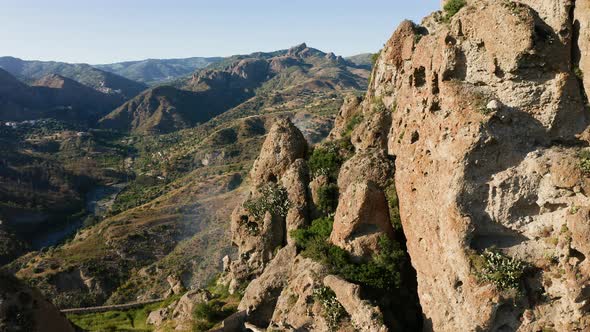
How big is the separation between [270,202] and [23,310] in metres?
22.4

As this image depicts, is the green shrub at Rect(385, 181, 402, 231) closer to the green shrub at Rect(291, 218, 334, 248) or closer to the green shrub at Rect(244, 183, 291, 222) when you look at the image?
the green shrub at Rect(291, 218, 334, 248)

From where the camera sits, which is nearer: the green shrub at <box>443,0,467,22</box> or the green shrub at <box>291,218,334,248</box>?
the green shrub at <box>443,0,467,22</box>

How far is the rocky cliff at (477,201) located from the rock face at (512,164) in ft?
0.21

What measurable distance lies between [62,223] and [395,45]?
16216 centimetres

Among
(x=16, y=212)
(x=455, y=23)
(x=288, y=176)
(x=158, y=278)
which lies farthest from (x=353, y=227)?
(x=16, y=212)

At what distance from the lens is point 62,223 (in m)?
166

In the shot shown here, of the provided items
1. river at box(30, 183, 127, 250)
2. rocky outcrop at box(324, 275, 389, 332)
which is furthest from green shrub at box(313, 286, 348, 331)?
river at box(30, 183, 127, 250)

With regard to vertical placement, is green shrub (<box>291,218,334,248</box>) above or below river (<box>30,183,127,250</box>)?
above

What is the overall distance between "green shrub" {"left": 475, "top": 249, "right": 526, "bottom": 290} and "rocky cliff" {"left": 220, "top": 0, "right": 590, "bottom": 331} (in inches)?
2.2

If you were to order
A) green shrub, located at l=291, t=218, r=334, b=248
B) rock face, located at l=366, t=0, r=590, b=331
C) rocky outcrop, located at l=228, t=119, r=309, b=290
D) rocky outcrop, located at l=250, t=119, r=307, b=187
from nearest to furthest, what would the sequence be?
rock face, located at l=366, t=0, r=590, b=331 → green shrub, located at l=291, t=218, r=334, b=248 → rocky outcrop, located at l=228, t=119, r=309, b=290 → rocky outcrop, located at l=250, t=119, r=307, b=187

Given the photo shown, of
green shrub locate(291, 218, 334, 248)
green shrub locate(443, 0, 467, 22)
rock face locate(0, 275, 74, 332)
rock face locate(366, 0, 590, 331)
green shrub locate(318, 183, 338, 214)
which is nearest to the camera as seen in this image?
rock face locate(366, 0, 590, 331)

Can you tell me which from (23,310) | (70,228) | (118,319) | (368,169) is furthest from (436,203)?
(70,228)

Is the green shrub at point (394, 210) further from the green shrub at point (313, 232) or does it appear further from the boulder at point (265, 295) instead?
the boulder at point (265, 295)

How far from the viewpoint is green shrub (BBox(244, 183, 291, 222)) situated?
4231 centimetres
